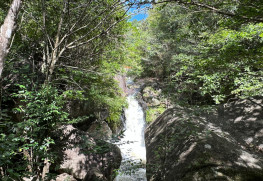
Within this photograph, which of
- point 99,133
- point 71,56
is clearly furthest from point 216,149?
point 71,56

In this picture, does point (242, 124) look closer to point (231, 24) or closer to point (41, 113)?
point (231, 24)

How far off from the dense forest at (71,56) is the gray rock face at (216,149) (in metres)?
0.98

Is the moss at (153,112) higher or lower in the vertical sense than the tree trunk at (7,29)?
lower

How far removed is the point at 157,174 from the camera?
2.71 metres

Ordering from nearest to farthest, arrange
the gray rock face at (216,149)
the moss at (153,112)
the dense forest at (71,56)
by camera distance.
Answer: the gray rock face at (216,149) → the dense forest at (71,56) → the moss at (153,112)

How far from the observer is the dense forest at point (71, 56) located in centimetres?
224

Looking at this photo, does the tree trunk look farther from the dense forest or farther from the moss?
the moss

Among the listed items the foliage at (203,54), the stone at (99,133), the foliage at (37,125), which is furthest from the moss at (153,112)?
the foliage at (37,125)

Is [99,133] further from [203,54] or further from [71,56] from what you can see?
[203,54]

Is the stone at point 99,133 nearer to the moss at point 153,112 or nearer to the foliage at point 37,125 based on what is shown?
the foliage at point 37,125

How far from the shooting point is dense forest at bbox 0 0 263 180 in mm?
2236

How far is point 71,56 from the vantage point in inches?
184

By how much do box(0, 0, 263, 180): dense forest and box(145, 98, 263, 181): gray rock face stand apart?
0.98m

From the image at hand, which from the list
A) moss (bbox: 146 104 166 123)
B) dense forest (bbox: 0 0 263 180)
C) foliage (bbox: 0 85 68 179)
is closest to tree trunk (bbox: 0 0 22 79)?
dense forest (bbox: 0 0 263 180)
